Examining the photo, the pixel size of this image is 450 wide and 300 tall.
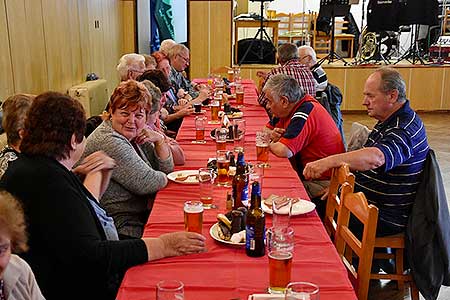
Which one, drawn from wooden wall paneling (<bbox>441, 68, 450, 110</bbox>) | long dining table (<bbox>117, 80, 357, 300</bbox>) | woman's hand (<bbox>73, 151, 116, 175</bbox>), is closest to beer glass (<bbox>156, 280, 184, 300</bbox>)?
long dining table (<bbox>117, 80, 357, 300</bbox>)

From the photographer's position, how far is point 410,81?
948cm

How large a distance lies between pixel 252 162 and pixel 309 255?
1.35 meters

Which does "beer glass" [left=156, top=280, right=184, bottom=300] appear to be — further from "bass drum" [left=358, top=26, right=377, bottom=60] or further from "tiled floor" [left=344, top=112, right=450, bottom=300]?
"bass drum" [left=358, top=26, right=377, bottom=60]

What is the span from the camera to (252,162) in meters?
3.26

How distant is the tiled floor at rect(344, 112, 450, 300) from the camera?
3336 mm

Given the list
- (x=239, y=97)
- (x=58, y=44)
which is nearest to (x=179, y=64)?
(x=239, y=97)

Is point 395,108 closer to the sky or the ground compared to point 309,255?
closer to the sky

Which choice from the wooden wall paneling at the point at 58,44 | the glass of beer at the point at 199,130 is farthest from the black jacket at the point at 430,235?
the wooden wall paneling at the point at 58,44

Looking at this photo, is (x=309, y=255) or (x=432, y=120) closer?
(x=309, y=255)

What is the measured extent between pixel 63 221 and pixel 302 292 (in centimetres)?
88

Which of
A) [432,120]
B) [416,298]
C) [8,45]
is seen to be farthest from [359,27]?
[416,298]

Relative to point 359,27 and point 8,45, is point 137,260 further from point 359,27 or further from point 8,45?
point 359,27

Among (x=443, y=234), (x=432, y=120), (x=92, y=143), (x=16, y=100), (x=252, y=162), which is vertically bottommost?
(x=432, y=120)

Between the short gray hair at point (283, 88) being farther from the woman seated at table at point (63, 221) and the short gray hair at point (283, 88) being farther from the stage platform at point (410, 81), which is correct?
the stage platform at point (410, 81)
